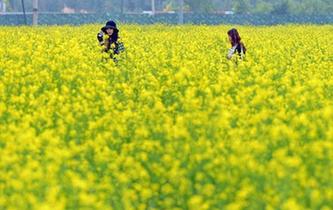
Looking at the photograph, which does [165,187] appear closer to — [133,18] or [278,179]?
[278,179]

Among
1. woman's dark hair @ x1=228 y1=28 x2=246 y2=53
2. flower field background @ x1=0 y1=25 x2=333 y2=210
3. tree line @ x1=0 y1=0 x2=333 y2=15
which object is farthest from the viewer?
tree line @ x1=0 y1=0 x2=333 y2=15

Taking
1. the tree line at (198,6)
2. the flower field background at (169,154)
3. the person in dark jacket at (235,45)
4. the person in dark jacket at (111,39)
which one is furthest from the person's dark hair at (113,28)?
the tree line at (198,6)

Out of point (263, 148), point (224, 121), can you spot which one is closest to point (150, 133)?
point (224, 121)

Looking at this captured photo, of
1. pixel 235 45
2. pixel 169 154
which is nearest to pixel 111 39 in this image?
pixel 235 45

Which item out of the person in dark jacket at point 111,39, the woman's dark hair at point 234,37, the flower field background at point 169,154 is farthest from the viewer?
the person in dark jacket at point 111,39

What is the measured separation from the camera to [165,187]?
6637mm

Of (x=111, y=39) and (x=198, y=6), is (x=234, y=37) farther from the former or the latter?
(x=198, y=6)

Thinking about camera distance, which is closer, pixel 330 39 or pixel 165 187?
pixel 165 187

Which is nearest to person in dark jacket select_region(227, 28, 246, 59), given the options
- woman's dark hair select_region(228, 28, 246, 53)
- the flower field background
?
woman's dark hair select_region(228, 28, 246, 53)

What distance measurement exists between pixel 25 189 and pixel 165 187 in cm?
A: 103

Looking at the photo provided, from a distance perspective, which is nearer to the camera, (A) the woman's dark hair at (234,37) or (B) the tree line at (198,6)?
(A) the woman's dark hair at (234,37)

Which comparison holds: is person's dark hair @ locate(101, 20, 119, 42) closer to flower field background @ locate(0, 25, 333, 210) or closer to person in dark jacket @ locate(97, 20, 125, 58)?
person in dark jacket @ locate(97, 20, 125, 58)

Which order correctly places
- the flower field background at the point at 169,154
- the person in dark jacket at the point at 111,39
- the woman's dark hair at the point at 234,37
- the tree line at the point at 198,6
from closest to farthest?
1. the flower field background at the point at 169,154
2. the woman's dark hair at the point at 234,37
3. the person in dark jacket at the point at 111,39
4. the tree line at the point at 198,6

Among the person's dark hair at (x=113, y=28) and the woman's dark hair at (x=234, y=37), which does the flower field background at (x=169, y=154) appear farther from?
the person's dark hair at (x=113, y=28)
